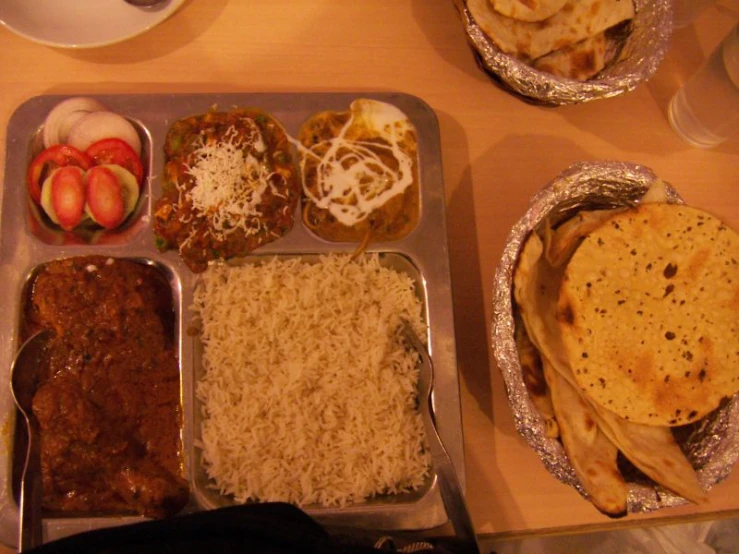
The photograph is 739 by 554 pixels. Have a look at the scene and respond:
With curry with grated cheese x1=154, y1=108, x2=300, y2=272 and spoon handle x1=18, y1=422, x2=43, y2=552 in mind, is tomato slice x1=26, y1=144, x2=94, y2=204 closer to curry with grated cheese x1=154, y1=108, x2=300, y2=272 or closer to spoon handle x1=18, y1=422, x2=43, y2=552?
curry with grated cheese x1=154, y1=108, x2=300, y2=272

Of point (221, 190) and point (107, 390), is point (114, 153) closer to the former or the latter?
point (221, 190)

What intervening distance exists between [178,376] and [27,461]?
0.40m

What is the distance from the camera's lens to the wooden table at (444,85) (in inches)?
73.0

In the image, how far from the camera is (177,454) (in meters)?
1.58

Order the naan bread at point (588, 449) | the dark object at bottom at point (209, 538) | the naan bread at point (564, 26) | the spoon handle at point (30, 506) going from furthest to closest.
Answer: the naan bread at point (564, 26) < the spoon handle at point (30, 506) < the naan bread at point (588, 449) < the dark object at bottom at point (209, 538)

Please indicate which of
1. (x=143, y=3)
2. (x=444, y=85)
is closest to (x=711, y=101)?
(x=444, y=85)

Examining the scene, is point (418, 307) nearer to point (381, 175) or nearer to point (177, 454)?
point (381, 175)

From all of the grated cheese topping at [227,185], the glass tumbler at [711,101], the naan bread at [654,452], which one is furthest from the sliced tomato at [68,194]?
the glass tumbler at [711,101]

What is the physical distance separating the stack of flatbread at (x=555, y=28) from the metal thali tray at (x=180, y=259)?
1.01 feet

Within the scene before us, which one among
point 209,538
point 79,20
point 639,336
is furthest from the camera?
point 79,20

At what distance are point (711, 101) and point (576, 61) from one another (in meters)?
0.47

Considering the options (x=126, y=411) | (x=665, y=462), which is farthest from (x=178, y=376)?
(x=665, y=462)

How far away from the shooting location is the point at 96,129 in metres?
1.71

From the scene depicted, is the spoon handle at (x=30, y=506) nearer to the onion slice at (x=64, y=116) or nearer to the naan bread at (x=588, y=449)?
the onion slice at (x=64, y=116)
